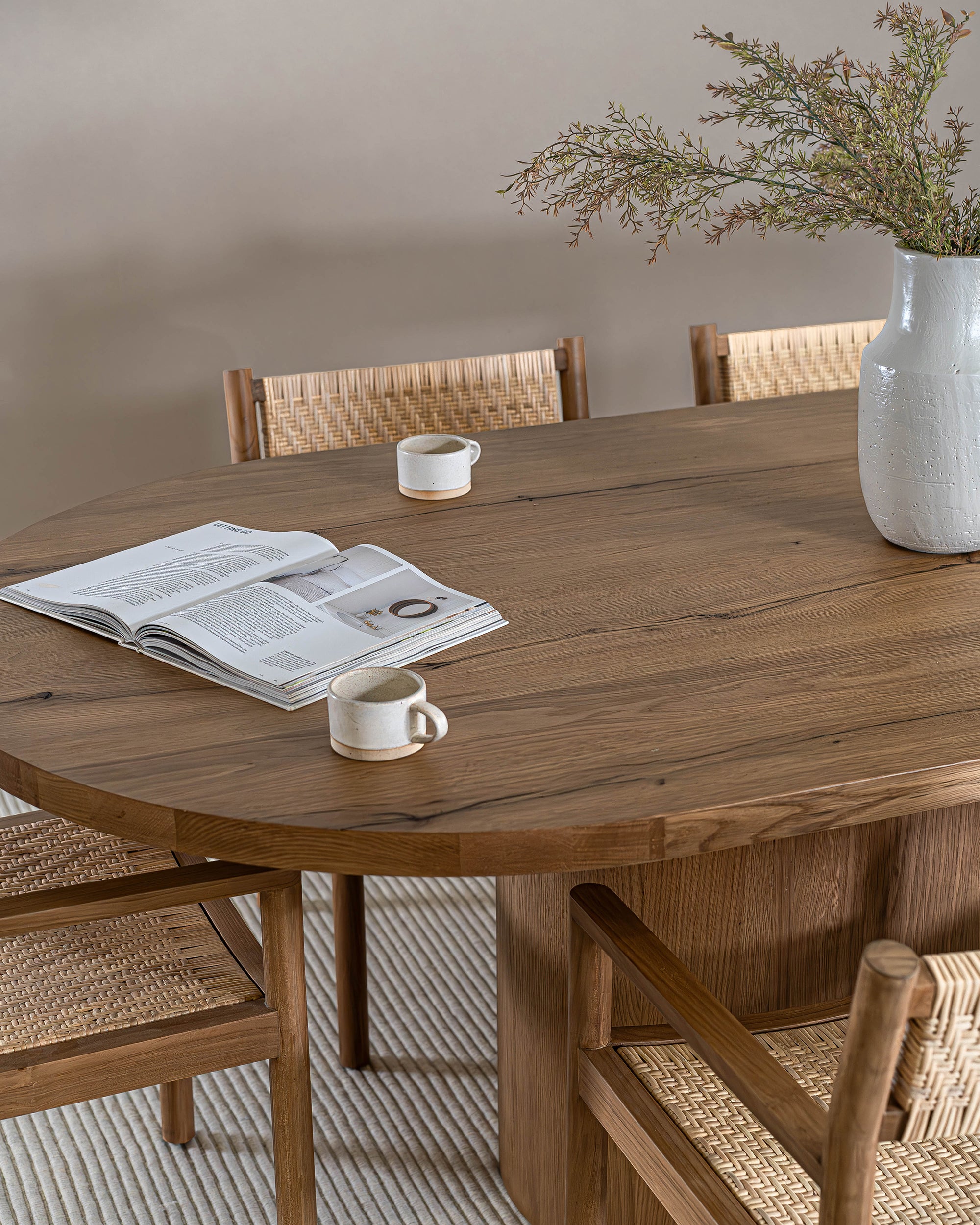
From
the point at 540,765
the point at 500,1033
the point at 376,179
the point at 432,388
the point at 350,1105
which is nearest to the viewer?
the point at 540,765

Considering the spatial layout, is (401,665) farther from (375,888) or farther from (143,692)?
(375,888)

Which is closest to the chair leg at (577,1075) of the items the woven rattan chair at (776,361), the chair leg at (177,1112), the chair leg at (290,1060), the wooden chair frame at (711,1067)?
the wooden chair frame at (711,1067)

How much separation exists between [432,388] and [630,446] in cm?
46

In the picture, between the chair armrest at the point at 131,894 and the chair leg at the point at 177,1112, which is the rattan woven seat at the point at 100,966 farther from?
the chair leg at the point at 177,1112

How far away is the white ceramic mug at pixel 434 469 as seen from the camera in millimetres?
1659

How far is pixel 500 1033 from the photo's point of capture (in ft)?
5.25

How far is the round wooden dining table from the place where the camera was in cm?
100

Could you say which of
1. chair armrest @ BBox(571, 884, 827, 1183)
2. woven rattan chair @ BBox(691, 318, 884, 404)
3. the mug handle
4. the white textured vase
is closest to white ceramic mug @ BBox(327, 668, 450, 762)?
the mug handle

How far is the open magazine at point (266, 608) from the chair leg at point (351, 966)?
0.57 m

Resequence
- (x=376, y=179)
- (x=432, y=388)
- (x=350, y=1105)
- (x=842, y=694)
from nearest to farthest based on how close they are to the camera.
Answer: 1. (x=842, y=694)
2. (x=350, y=1105)
3. (x=432, y=388)
4. (x=376, y=179)

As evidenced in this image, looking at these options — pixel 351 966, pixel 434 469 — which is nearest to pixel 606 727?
pixel 434 469

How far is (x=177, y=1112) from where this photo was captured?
5.59 feet

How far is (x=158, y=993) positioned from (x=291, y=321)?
185 cm

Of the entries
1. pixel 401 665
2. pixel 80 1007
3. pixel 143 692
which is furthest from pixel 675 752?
pixel 80 1007
